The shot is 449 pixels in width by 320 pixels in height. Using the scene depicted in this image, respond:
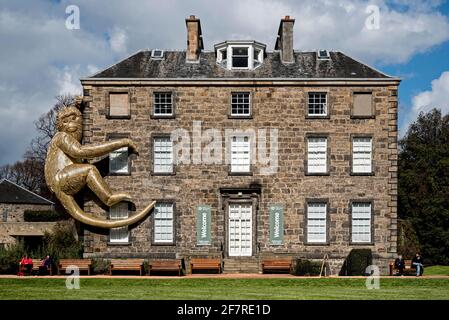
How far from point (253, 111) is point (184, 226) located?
19.7 feet

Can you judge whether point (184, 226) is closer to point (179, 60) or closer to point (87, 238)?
point (87, 238)

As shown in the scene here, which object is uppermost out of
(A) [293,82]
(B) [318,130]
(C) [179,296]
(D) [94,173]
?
(A) [293,82]

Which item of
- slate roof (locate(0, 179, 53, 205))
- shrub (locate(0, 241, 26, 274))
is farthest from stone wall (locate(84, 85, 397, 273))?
slate roof (locate(0, 179, 53, 205))

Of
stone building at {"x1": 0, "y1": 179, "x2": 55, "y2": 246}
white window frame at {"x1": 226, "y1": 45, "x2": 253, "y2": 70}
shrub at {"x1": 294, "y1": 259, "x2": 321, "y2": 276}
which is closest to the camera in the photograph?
shrub at {"x1": 294, "y1": 259, "x2": 321, "y2": 276}

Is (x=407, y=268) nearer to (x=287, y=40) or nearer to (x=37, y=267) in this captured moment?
(x=287, y=40)

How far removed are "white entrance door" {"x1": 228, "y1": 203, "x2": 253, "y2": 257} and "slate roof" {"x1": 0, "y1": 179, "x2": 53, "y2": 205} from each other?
27668mm

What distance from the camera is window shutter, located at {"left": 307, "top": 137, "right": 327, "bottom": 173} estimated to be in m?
32.3

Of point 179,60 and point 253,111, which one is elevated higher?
point 179,60

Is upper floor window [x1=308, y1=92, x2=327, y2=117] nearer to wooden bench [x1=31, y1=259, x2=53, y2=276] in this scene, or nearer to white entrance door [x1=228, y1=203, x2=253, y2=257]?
white entrance door [x1=228, y1=203, x2=253, y2=257]

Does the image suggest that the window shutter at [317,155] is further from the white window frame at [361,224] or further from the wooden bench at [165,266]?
the wooden bench at [165,266]

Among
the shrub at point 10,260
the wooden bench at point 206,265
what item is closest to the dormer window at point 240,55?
the wooden bench at point 206,265

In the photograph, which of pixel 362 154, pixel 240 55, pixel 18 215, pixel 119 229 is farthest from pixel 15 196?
pixel 362 154

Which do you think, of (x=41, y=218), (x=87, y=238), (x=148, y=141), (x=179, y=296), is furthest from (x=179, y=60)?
(x=41, y=218)
